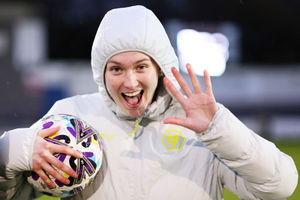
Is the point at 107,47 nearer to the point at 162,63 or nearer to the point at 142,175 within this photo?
the point at 162,63

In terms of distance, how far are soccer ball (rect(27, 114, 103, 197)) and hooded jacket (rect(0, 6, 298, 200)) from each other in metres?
0.10

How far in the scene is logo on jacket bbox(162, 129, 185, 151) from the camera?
301cm

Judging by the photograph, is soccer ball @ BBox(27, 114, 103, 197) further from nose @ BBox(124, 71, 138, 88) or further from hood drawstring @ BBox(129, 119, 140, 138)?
nose @ BBox(124, 71, 138, 88)

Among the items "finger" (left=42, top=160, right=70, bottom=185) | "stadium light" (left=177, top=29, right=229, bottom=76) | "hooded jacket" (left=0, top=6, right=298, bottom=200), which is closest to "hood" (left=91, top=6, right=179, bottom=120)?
"hooded jacket" (left=0, top=6, right=298, bottom=200)

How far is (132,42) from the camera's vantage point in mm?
2941

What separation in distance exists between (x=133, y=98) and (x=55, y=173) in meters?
0.55

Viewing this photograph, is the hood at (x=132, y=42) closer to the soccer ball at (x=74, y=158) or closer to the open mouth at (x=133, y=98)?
the open mouth at (x=133, y=98)

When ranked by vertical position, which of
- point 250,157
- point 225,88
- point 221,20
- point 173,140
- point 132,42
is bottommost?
point 225,88

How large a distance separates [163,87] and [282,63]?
39.5ft

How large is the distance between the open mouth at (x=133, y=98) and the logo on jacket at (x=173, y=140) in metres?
0.24

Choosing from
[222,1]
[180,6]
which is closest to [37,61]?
[180,6]

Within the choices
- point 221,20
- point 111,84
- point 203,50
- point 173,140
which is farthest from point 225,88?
point 111,84

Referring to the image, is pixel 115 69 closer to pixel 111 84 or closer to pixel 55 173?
pixel 111 84

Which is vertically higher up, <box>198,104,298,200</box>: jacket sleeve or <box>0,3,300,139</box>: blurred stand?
<box>198,104,298,200</box>: jacket sleeve
